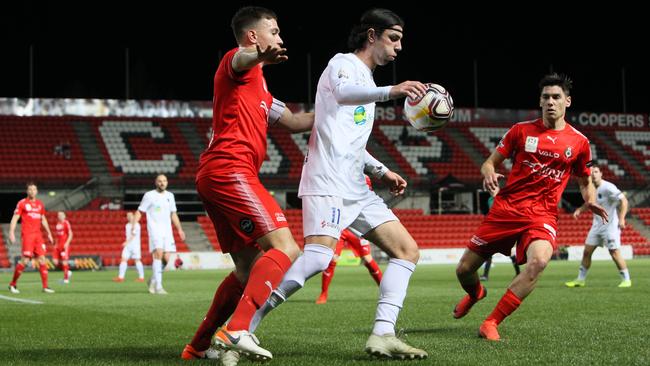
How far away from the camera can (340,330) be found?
7.99m

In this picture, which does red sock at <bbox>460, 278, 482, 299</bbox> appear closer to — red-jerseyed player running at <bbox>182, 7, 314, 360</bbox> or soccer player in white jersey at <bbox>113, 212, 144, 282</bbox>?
red-jerseyed player running at <bbox>182, 7, 314, 360</bbox>

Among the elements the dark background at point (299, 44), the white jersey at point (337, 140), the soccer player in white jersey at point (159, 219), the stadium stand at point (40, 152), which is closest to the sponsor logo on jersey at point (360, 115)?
the white jersey at point (337, 140)

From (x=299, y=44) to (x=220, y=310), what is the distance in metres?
39.3

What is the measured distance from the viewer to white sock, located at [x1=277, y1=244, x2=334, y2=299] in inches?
216

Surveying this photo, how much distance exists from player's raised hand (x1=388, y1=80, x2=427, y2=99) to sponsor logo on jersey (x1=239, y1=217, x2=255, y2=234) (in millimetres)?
1158

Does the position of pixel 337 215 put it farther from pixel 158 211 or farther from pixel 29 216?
pixel 29 216

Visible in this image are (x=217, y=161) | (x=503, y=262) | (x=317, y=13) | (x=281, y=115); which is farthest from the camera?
(x=317, y=13)

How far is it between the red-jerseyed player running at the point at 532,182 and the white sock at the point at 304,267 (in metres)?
2.40

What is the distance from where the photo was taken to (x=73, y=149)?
129ft

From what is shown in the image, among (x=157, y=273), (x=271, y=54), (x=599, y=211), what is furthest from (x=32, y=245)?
(x=271, y=54)

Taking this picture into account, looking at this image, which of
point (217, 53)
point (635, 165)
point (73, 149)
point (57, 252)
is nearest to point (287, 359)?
point (57, 252)

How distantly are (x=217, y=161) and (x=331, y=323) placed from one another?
3.77 m

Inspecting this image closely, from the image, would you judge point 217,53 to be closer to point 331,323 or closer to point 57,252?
point 57,252

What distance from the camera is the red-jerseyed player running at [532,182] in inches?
302
